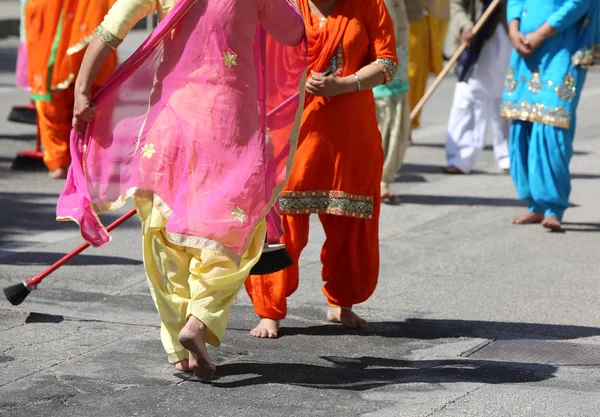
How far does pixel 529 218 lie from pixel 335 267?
302 cm

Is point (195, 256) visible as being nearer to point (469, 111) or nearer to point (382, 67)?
point (382, 67)

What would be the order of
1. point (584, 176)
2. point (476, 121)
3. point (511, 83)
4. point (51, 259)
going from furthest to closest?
1. point (476, 121)
2. point (584, 176)
3. point (511, 83)
4. point (51, 259)

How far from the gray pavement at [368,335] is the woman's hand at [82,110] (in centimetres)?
93

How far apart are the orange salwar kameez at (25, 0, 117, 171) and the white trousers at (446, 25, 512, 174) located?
9.44ft

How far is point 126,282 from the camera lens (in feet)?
22.3

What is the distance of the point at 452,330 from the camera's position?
6.11 metres

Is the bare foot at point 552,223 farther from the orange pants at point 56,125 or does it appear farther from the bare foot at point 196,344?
the bare foot at point 196,344

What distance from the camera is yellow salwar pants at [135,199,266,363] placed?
4.97 m

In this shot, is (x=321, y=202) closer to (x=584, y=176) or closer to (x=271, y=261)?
(x=271, y=261)

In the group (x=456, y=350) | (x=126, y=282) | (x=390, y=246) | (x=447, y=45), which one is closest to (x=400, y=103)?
(x=390, y=246)

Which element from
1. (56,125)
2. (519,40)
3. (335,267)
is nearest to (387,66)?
(335,267)

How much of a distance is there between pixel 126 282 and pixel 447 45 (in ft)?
44.8

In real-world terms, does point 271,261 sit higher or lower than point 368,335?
higher

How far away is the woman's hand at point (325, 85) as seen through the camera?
5.69m
